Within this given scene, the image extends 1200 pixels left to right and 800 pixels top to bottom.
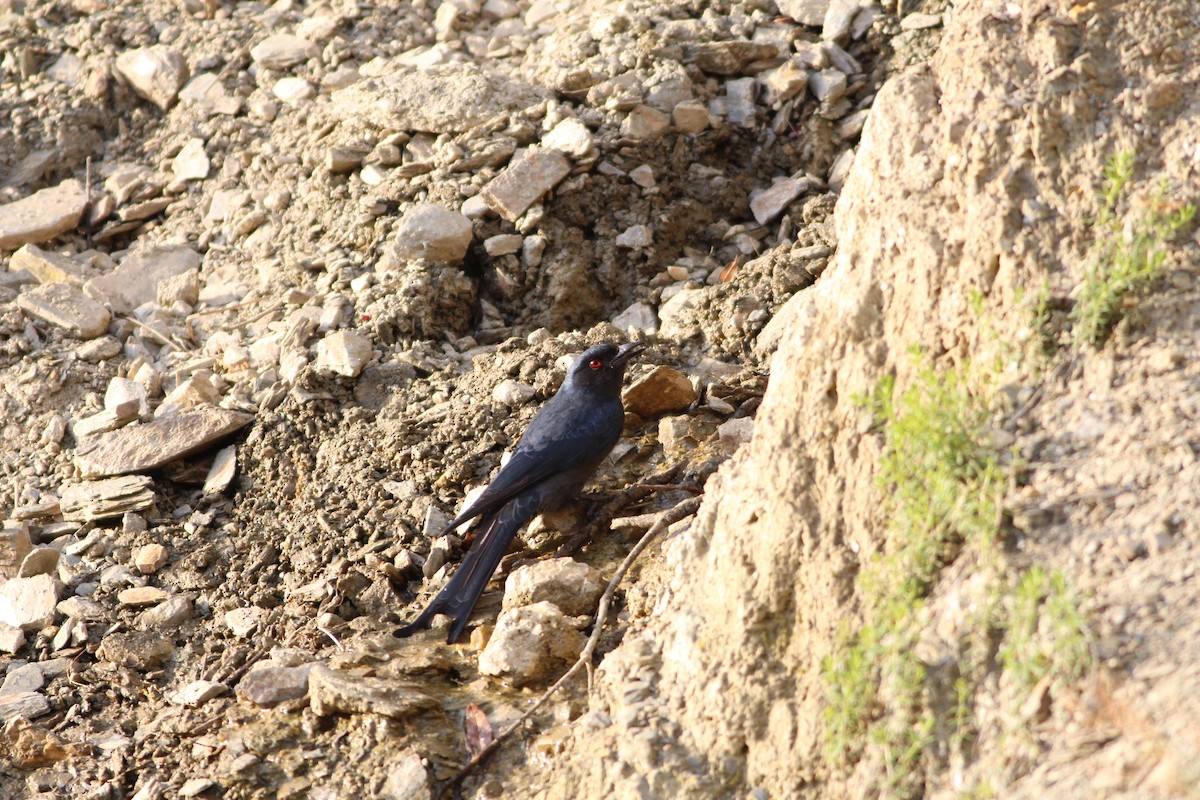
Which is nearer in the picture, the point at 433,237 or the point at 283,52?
the point at 433,237

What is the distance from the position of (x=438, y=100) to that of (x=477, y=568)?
3.12 meters

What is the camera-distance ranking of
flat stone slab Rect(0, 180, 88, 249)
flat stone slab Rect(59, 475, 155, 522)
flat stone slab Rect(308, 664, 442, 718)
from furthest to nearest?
flat stone slab Rect(0, 180, 88, 249) < flat stone slab Rect(59, 475, 155, 522) < flat stone slab Rect(308, 664, 442, 718)

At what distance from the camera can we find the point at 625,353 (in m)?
5.45

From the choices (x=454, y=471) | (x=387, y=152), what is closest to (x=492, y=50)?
(x=387, y=152)

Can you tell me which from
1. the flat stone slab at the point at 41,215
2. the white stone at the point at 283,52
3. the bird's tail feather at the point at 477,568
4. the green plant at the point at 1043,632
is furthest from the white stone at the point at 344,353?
the green plant at the point at 1043,632

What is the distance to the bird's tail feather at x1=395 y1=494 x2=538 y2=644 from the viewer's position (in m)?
4.52

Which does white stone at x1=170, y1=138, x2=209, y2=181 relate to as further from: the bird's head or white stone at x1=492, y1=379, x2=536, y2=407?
the bird's head

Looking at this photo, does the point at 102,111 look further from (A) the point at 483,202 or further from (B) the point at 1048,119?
(B) the point at 1048,119

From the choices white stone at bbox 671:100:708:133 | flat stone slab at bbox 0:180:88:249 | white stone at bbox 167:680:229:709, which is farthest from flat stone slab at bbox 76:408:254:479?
white stone at bbox 671:100:708:133

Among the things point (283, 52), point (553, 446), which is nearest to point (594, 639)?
point (553, 446)

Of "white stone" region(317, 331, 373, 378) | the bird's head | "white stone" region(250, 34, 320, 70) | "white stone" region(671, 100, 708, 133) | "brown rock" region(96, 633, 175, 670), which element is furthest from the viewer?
"white stone" region(250, 34, 320, 70)

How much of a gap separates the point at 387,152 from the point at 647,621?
11.9 ft

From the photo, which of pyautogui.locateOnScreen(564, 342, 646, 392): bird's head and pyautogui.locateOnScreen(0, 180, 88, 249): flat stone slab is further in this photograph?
pyautogui.locateOnScreen(0, 180, 88, 249): flat stone slab

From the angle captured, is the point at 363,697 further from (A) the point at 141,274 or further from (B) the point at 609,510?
(A) the point at 141,274
